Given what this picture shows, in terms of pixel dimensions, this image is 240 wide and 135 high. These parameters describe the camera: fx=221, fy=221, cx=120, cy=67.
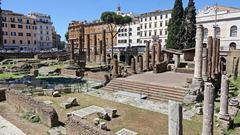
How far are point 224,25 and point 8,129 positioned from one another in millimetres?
45764

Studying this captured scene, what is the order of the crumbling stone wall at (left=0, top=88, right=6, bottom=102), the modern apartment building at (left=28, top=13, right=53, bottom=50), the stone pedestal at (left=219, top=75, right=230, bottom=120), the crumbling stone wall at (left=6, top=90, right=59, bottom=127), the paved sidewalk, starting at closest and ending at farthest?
the paved sidewalk
the stone pedestal at (left=219, top=75, right=230, bottom=120)
the crumbling stone wall at (left=6, top=90, right=59, bottom=127)
the crumbling stone wall at (left=0, top=88, right=6, bottom=102)
the modern apartment building at (left=28, top=13, right=53, bottom=50)

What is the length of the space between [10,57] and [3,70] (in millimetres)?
24229

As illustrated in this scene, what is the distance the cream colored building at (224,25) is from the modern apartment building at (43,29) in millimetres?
63768

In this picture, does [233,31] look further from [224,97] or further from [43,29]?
[43,29]

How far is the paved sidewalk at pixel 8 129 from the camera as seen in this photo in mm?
11727

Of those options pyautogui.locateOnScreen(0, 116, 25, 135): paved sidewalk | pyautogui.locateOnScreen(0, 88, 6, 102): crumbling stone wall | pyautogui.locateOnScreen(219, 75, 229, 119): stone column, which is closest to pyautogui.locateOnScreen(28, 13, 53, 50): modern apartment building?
pyautogui.locateOnScreen(0, 88, 6, 102): crumbling stone wall

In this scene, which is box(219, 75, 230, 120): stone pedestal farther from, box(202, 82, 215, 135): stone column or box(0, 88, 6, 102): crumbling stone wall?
box(0, 88, 6, 102): crumbling stone wall

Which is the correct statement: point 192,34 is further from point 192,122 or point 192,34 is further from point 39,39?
point 39,39

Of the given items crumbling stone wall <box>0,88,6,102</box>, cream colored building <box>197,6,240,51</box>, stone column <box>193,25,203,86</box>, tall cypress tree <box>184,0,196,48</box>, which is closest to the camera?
stone column <box>193,25,203,86</box>

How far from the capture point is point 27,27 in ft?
266

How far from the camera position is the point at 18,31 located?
7806 centimetres

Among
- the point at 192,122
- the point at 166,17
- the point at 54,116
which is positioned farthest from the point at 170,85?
the point at 166,17

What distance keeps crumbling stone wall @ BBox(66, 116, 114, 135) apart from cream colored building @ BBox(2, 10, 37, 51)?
74008 mm

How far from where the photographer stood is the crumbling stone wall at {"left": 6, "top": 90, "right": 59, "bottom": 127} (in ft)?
41.3
